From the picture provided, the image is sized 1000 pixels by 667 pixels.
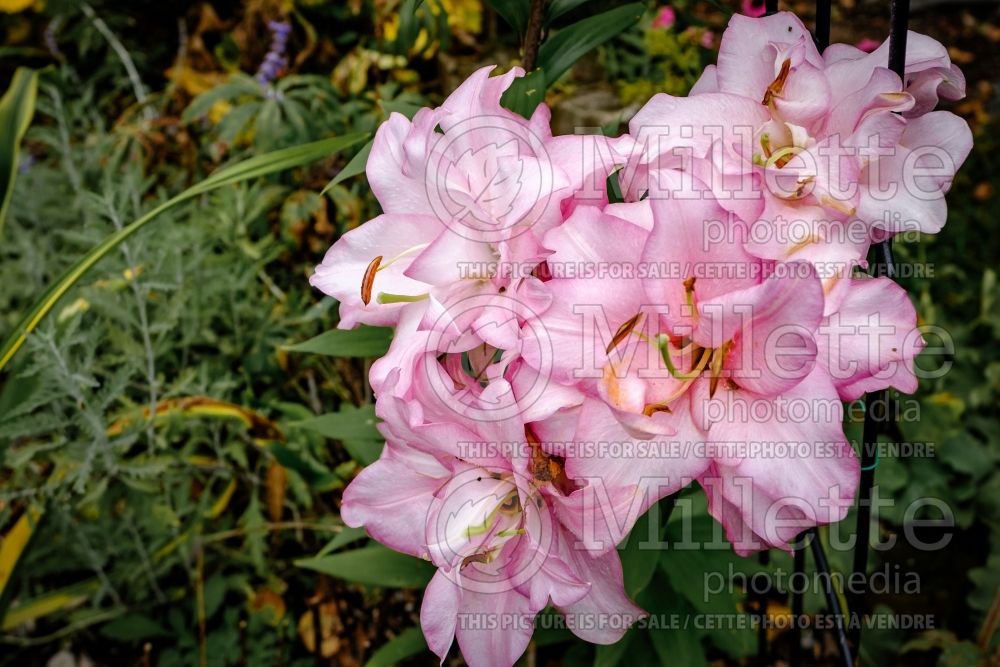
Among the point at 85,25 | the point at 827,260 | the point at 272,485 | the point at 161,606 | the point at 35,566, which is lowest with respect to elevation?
the point at 161,606

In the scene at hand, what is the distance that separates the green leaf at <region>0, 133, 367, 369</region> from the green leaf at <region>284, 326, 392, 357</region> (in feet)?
0.59

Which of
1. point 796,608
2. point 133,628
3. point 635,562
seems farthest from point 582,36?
point 133,628

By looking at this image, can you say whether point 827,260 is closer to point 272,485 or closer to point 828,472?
point 828,472

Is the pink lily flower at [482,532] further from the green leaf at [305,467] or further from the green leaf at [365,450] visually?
the green leaf at [305,467]

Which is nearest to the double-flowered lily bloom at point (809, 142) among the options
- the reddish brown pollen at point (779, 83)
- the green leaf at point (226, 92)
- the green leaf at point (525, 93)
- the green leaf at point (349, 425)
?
the reddish brown pollen at point (779, 83)

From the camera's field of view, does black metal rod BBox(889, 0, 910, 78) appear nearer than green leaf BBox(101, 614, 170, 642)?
Yes

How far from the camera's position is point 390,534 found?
0.51 metres

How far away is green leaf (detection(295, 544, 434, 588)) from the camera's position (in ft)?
3.13

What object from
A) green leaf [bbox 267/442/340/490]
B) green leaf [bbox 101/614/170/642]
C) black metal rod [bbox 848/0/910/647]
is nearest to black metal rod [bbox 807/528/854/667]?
black metal rod [bbox 848/0/910/647]

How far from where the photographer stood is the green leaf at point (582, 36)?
0.75 metres

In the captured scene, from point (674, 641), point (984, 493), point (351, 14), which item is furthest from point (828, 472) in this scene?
point (351, 14)

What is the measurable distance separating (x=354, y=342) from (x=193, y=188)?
0.72ft

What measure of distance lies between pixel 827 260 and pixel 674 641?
2.00 feet

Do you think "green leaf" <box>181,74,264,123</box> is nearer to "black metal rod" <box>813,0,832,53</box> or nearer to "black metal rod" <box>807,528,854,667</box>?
"black metal rod" <box>813,0,832,53</box>
